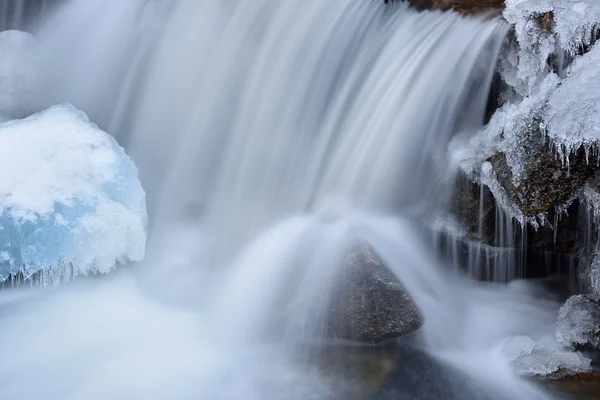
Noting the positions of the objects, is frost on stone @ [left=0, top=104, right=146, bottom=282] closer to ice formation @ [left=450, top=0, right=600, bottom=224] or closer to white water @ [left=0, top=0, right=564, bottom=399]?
white water @ [left=0, top=0, right=564, bottom=399]

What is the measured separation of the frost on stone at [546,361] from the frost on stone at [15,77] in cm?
451

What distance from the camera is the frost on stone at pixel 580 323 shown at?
3.39m

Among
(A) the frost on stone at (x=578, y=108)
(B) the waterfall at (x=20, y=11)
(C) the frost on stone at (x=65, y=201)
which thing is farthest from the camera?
(B) the waterfall at (x=20, y=11)

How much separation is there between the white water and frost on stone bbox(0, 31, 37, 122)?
169 mm

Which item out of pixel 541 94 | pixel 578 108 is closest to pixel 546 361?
pixel 578 108

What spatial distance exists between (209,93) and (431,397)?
3.35 metres

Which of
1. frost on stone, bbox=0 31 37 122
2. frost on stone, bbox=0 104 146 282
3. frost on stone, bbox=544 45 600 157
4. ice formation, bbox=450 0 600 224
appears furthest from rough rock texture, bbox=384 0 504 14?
frost on stone, bbox=0 31 37 122

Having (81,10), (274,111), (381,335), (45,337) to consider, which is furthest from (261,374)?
(81,10)

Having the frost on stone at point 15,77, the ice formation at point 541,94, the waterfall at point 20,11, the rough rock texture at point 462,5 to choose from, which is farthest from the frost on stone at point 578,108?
the waterfall at point 20,11

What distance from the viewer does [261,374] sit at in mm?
3395

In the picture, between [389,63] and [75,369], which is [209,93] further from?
[75,369]

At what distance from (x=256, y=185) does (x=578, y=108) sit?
2.58 m

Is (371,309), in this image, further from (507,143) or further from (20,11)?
(20,11)

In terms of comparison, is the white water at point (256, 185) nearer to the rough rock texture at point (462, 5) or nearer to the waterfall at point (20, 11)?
the rough rock texture at point (462, 5)
